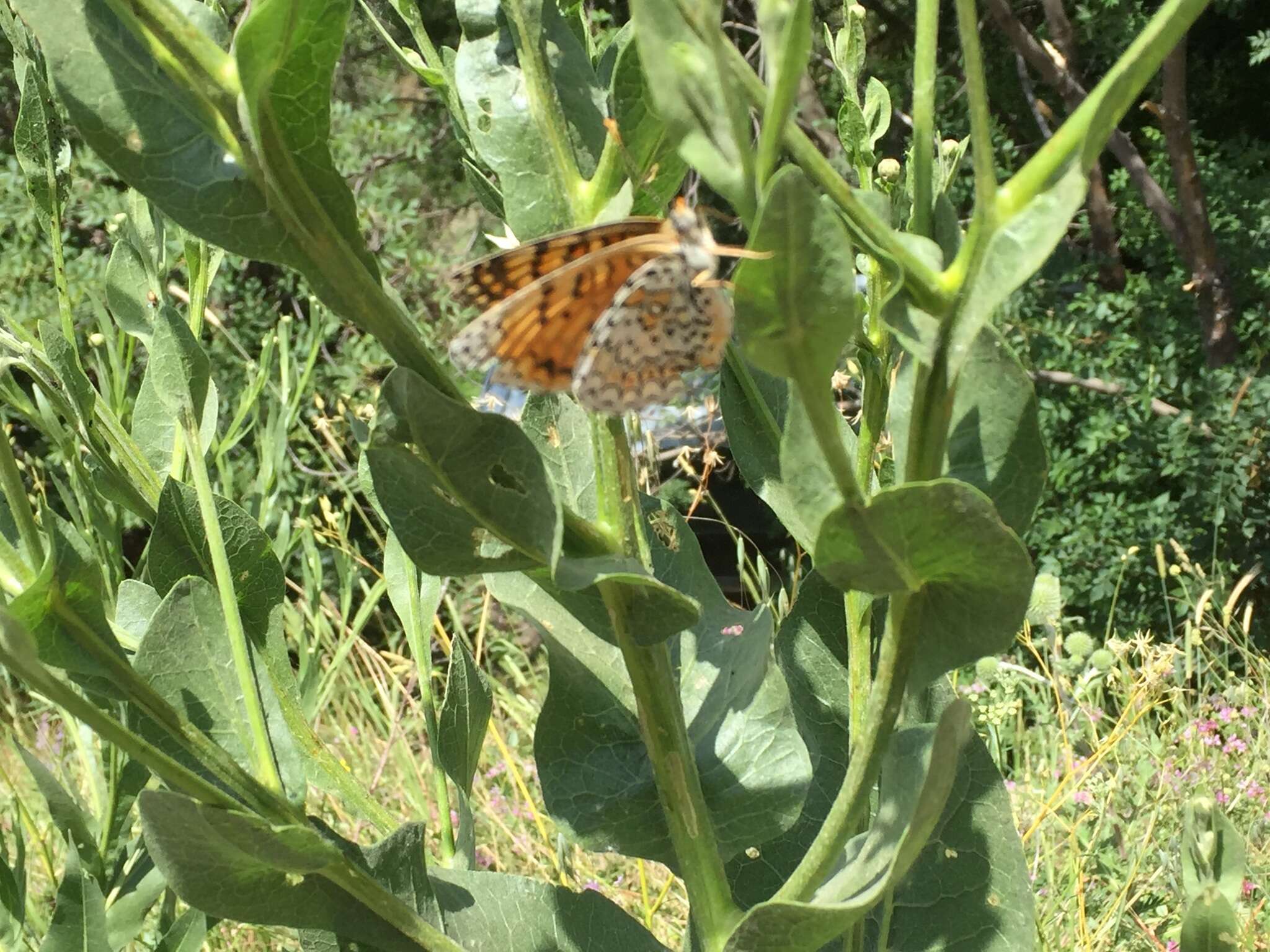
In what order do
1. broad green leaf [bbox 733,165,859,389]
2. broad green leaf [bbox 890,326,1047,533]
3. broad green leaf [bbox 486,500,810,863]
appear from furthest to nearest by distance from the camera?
broad green leaf [bbox 486,500,810,863] < broad green leaf [bbox 890,326,1047,533] < broad green leaf [bbox 733,165,859,389]

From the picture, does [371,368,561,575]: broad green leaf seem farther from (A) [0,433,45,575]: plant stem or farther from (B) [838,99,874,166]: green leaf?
(B) [838,99,874,166]: green leaf

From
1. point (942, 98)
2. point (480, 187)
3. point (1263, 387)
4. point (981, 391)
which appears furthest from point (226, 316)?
point (981, 391)

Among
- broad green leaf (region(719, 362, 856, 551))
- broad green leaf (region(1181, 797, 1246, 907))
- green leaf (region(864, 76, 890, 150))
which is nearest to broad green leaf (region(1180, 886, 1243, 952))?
broad green leaf (region(1181, 797, 1246, 907))

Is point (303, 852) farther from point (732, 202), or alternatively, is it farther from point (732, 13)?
point (732, 13)

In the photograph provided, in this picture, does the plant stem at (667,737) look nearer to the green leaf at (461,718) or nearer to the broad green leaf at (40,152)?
the green leaf at (461,718)

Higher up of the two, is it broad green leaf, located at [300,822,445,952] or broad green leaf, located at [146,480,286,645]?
broad green leaf, located at [146,480,286,645]
